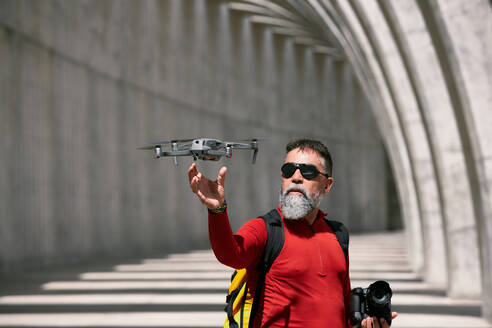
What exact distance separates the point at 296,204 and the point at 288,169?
0.51 ft

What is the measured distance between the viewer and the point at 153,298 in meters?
11.7

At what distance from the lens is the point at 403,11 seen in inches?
404

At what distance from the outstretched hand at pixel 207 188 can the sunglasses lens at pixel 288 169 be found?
38cm

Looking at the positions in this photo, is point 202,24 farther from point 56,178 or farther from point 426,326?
point 426,326

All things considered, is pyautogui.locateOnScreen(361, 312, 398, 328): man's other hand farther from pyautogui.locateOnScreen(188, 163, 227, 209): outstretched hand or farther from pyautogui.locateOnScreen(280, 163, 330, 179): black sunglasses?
pyautogui.locateOnScreen(188, 163, 227, 209): outstretched hand

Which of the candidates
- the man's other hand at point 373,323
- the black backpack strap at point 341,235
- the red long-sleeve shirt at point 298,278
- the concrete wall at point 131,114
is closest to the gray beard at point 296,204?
the red long-sleeve shirt at point 298,278

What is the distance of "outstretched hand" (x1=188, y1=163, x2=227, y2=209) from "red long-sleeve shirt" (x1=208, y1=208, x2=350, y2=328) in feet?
0.72

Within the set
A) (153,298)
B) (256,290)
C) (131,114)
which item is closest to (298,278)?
(256,290)

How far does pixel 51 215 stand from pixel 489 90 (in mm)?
12711

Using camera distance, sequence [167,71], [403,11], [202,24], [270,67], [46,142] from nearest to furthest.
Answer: [403,11], [46,142], [167,71], [202,24], [270,67]

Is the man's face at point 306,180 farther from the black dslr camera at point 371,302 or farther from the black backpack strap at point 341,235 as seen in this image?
the black dslr camera at point 371,302

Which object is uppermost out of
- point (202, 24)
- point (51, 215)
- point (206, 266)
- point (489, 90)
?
point (202, 24)

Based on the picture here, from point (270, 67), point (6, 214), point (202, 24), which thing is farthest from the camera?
point (270, 67)

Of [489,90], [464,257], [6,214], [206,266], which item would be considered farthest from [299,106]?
[489,90]
